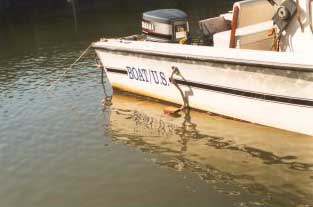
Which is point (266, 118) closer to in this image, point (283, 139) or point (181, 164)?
point (283, 139)

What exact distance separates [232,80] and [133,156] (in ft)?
8.04

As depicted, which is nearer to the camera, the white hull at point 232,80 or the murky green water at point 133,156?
the murky green water at point 133,156

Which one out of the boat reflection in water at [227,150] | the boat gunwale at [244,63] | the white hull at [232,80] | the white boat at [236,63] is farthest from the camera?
the white boat at [236,63]

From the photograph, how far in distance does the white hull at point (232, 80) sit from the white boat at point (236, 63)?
0.06 feet

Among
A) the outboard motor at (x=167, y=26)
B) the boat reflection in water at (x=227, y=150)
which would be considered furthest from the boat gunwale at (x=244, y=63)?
the boat reflection in water at (x=227, y=150)

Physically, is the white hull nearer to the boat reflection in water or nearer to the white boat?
the white boat

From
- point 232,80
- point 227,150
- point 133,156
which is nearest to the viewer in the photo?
point 227,150

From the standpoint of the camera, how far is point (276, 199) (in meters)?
6.70

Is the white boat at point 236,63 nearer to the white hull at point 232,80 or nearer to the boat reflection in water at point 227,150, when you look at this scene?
the white hull at point 232,80

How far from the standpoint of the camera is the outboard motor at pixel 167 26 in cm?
1065

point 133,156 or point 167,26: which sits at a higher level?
point 167,26

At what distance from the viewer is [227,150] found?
8352mm

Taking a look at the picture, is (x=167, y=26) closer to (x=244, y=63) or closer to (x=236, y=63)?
(x=236, y=63)

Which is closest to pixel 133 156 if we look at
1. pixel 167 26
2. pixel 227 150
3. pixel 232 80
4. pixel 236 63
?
pixel 227 150
